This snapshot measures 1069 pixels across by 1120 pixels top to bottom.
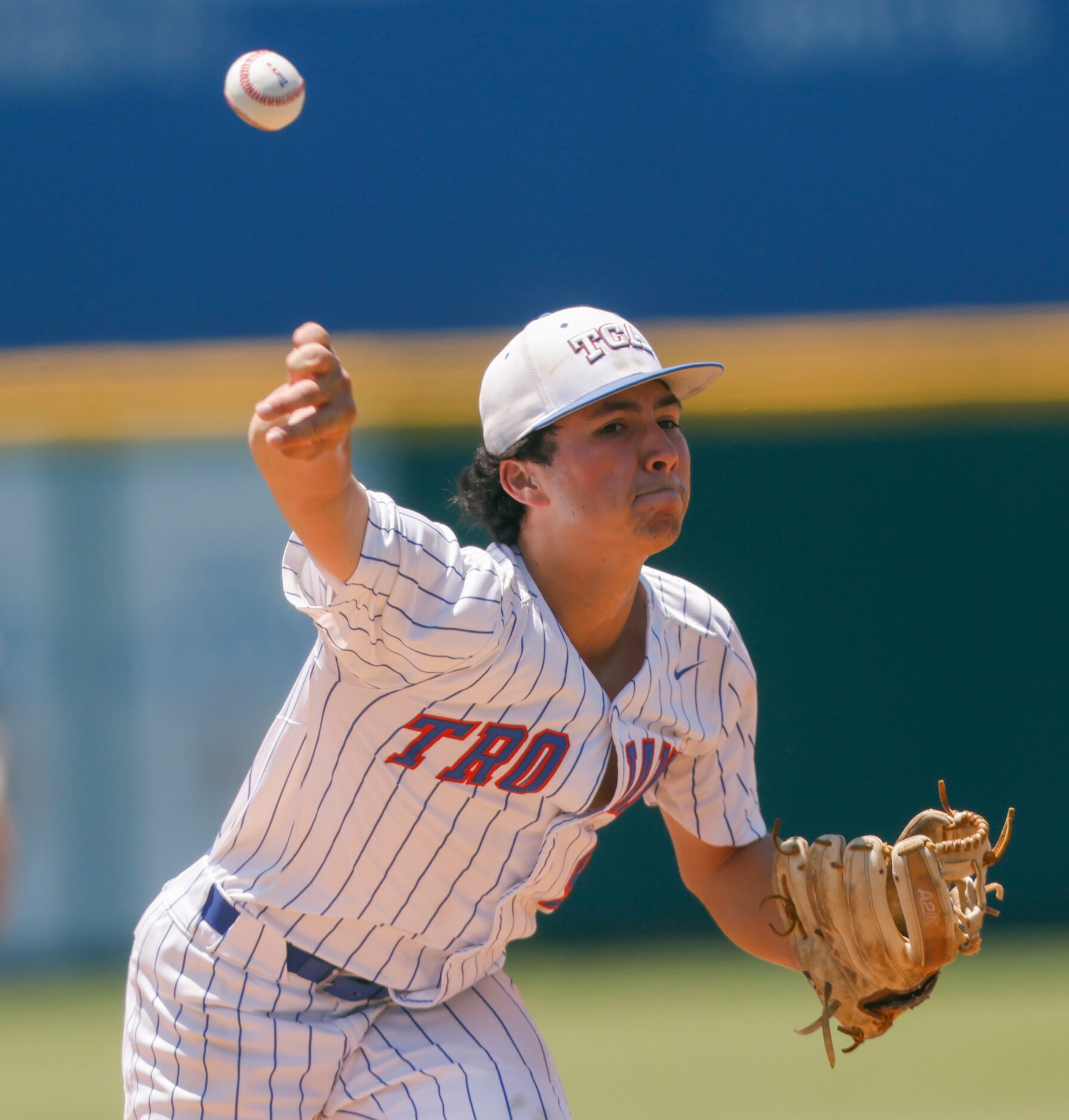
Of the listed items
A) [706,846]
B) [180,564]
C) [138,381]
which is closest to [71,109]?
[138,381]

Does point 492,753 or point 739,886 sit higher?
point 492,753

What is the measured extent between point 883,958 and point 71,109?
7.14 m

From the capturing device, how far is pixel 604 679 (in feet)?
8.76

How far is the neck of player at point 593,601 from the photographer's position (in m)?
2.60

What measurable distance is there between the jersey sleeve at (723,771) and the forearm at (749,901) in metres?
0.04

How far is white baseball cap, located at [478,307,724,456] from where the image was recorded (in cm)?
261

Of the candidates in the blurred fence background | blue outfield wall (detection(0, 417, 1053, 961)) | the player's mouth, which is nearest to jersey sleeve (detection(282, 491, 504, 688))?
the player's mouth

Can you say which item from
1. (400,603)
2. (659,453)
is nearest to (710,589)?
(659,453)

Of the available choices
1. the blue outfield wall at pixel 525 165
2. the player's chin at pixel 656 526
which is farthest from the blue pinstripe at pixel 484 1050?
the blue outfield wall at pixel 525 165

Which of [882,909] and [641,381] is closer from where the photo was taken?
[641,381]

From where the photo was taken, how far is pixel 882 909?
2674 mm

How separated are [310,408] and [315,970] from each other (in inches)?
36.5

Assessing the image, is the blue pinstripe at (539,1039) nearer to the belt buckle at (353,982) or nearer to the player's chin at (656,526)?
the belt buckle at (353,982)

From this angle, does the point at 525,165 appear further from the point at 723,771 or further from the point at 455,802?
the point at 455,802
